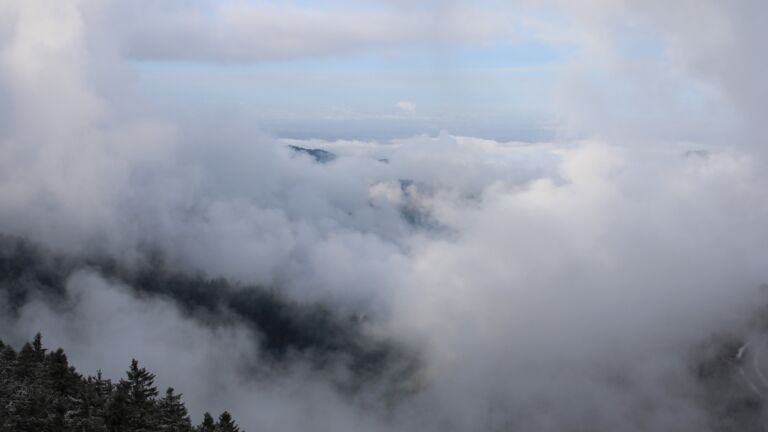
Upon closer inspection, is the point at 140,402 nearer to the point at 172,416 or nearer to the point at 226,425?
the point at 172,416

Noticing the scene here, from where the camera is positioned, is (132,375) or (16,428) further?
(132,375)

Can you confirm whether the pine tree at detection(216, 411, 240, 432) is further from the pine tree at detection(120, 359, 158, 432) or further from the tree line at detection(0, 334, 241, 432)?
the pine tree at detection(120, 359, 158, 432)

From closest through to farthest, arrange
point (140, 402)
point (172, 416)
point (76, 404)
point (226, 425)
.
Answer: point (76, 404) → point (172, 416) → point (140, 402) → point (226, 425)

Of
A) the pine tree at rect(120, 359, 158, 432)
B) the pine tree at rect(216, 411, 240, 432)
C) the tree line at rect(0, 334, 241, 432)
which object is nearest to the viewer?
the tree line at rect(0, 334, 241, 432)

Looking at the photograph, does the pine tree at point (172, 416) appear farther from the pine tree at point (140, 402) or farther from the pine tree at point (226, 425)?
the pine tree at point (226, 425)

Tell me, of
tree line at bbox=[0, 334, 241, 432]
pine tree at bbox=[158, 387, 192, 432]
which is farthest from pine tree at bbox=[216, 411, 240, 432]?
pine tree at bbox=[158, 387, 192, 432]

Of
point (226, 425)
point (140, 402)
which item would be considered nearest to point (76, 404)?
point (140, 402)

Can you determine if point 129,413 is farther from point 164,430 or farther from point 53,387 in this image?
point 53,387

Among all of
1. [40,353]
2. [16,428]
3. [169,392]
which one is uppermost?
[40,353]

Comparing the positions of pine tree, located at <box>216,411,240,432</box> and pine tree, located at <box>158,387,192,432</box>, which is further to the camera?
pine tree, located at <box>216,411,240,432</box>

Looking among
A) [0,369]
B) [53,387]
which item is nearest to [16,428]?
[53,387]

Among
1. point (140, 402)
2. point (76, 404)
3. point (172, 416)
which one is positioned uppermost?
point (140, 402)
